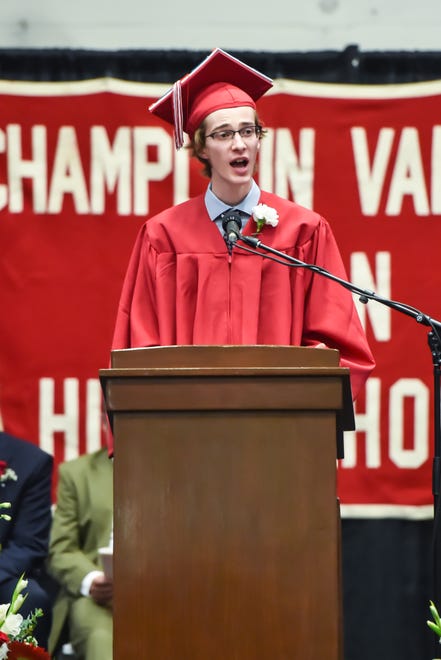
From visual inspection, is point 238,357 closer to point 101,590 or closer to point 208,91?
point 208,91

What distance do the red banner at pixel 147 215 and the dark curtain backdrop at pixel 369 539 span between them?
6cm

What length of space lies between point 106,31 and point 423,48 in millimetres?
1324

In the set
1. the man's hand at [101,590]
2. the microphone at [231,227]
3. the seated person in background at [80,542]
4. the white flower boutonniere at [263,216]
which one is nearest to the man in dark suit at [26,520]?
the seated person in background at [80,542]

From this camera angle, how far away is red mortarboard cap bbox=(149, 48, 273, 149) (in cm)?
324

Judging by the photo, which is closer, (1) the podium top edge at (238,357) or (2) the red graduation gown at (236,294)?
(1) the podium top edge at (238,357)

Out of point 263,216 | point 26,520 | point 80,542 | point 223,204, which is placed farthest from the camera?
point 80,542

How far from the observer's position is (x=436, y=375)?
2.96 metres

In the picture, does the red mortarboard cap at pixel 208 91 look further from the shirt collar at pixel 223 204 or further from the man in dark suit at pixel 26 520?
the man in dark suit at pixel 26 520

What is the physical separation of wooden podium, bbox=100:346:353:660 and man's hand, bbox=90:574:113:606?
209 cm

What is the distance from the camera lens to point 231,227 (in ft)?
9.43

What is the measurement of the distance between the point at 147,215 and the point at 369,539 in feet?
5.33

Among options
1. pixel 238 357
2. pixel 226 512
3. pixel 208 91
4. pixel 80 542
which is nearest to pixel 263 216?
pixel 208 91

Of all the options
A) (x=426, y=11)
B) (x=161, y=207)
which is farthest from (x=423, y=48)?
(x=161, y=207)

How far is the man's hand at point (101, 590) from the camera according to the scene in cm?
447
